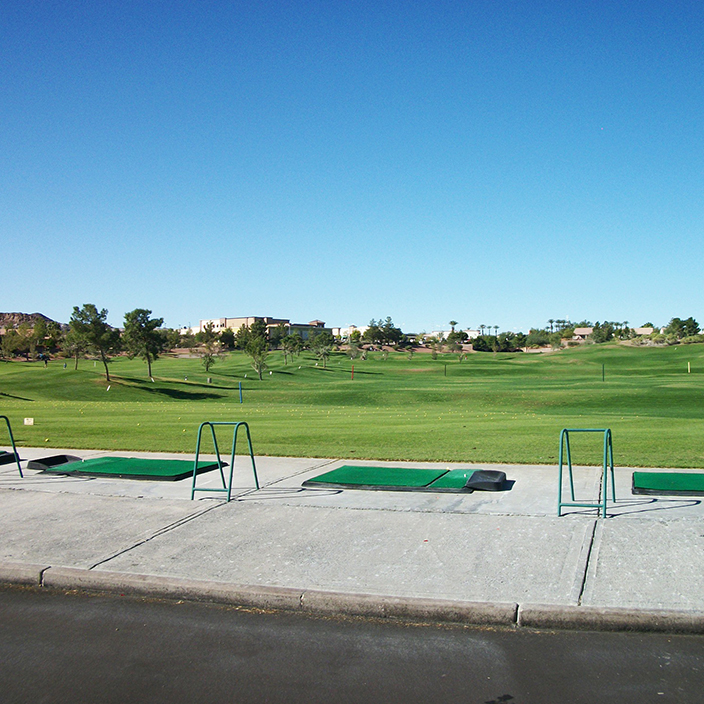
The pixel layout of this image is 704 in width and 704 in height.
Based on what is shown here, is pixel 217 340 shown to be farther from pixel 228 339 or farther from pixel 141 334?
pixel 141 334

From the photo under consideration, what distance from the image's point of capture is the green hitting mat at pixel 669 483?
934 centimetres

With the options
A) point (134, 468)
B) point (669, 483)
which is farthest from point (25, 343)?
point (669, 483)

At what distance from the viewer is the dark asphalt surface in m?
4.37

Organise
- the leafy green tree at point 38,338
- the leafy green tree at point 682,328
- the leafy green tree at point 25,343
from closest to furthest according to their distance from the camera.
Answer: the leafy green tree at point 25,343 → the leafy green tree at point 38,338 → the leafy green tree at point 682,328

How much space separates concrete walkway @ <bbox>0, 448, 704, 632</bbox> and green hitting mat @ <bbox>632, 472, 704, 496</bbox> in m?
0.24

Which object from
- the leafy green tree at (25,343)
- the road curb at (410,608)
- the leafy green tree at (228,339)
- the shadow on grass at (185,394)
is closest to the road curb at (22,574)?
the road curb at (410,608)

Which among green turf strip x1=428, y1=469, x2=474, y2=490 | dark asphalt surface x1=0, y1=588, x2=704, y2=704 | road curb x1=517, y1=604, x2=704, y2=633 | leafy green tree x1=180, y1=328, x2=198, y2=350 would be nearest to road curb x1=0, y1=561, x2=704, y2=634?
road curb x1=517, y1=604, x2=704, y2=633

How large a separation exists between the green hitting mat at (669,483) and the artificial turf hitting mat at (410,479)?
6.26 ft

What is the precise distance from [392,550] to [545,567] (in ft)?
4.97

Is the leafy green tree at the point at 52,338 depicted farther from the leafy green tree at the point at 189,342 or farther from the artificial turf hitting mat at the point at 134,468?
the artificial turf hitting mat at the point at 134,468

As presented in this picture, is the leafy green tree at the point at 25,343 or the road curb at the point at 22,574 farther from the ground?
the leafy green tree at the point at 25,343

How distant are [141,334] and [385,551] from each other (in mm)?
51565

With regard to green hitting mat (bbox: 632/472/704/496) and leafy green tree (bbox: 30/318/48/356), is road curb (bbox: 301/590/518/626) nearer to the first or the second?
green hitting mat (bbox: 632/472/704/496)

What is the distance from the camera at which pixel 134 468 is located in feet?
40.1
